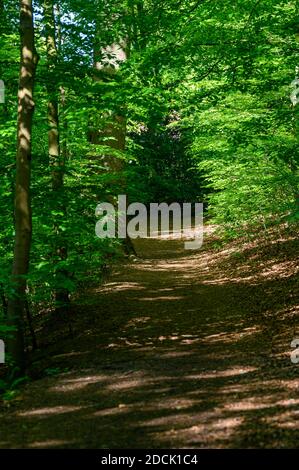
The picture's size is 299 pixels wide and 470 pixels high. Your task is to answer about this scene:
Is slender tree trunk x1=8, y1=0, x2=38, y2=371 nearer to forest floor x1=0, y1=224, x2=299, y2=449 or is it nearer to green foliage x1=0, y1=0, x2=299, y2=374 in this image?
green foliage x1=0, y1=0, x2=299, y2=374

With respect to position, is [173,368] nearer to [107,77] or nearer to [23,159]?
[23,159]

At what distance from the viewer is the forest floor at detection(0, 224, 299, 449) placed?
15.3ft

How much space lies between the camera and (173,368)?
6957 millimetres

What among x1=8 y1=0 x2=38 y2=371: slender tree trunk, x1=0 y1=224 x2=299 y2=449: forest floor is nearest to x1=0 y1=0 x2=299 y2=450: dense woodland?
x1=8 y1=0 x2=38 y2=371: slender tree trunk

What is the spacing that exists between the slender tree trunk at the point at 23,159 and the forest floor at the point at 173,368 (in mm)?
1349

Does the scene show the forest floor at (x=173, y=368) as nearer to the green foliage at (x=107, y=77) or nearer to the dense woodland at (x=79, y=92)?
the dense woodland at (x=79, y=92)

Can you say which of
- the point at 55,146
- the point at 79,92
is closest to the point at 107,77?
the point at 79,92

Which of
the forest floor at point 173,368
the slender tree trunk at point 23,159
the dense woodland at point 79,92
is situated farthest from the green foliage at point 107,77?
the forest floor at point 173,368

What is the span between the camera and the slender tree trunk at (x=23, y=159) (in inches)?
306

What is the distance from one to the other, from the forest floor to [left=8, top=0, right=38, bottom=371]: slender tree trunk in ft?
4.43

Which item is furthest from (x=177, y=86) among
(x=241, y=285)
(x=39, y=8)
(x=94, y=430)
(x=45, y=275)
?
(x=94, y=430)

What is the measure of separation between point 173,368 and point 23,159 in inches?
159

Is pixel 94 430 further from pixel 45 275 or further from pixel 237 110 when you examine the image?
pixel 237 110

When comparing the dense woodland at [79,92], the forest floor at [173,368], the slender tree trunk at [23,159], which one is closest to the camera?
the forest floor at [173,368]
